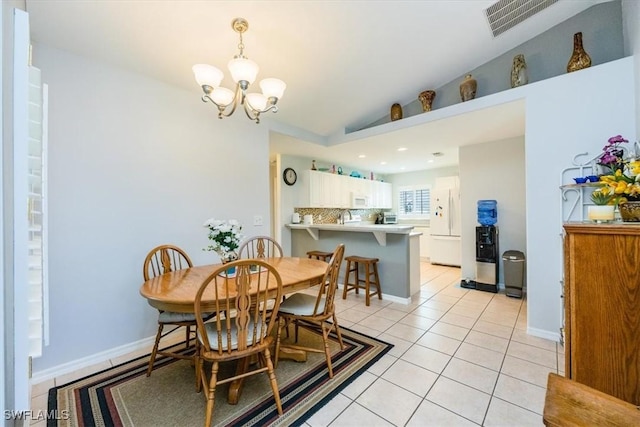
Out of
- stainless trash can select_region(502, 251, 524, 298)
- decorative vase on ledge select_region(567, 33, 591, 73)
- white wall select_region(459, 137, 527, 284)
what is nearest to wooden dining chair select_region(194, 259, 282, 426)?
decorative vase on ledge select_region(567, 33, 591, 73)

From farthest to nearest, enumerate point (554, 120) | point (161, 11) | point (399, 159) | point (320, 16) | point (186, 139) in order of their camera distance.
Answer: point (399, 159) < point (186, 139) < point (554, 120) < point (320, 16) < point (161, 11)

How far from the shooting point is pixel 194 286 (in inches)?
69.0

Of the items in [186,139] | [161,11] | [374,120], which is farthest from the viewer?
[374,120]

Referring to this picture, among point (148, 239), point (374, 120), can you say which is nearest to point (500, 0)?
point (374, 120)

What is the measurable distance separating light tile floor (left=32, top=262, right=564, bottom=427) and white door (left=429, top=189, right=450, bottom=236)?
7.54 feet

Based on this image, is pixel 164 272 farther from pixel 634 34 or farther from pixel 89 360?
pixel 634 34

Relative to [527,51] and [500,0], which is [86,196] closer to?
[500,0]

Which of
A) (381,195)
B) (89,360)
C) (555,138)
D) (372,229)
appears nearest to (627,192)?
(555,138)

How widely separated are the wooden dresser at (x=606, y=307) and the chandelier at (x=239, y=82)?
190 centimetres

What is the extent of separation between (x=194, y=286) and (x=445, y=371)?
1927 mm

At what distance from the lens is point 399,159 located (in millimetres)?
5223

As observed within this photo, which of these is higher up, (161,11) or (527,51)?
(527,51)

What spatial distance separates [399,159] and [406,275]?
2.68 meters

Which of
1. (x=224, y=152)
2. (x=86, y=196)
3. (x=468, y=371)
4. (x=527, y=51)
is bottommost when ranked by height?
(x=468, y=371)
